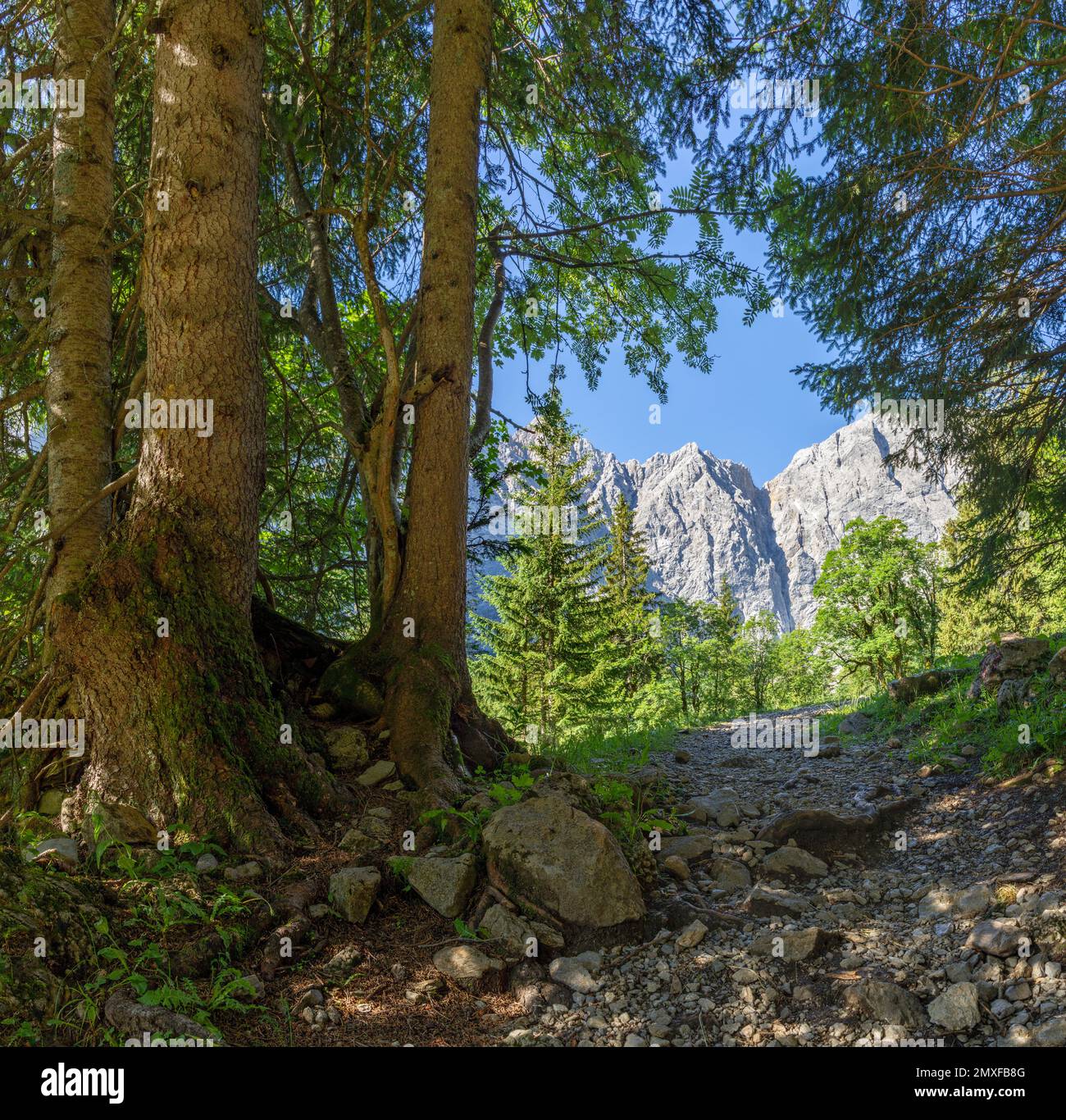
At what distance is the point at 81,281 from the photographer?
4.95 m

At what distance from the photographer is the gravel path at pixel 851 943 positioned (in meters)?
2.52

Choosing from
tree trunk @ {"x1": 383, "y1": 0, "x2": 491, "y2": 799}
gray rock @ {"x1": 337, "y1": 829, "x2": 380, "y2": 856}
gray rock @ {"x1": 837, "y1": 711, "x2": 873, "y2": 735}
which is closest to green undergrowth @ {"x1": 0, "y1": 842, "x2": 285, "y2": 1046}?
gray rock @ {"x1": 337, "y1": 829, "x2": 380, "y2": 856}

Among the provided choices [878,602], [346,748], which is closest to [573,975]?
[346,748]

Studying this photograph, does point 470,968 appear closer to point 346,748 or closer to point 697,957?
point 697,957

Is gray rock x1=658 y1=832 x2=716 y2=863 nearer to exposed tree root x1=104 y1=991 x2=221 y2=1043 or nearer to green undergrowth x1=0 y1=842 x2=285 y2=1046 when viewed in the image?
green undergrowth x1=0 y1=842 x2=285 y2=1046

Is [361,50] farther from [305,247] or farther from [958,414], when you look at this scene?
[958,414]

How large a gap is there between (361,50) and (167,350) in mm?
3868

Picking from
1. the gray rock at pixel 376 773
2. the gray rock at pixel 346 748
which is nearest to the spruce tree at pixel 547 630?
the gray rock at pixel 346 748

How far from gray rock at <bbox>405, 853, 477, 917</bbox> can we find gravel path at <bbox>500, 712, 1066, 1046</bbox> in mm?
556

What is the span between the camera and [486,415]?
21.0 feet

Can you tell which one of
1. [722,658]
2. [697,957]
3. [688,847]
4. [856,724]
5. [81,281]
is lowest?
[722,658]

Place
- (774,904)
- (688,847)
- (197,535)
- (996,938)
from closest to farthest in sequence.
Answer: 1. (996,938)
2. (774,904)
3. (197,535)
4. (688,847)

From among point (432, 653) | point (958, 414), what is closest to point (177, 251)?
point (432, 653)

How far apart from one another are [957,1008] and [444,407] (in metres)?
4.30
